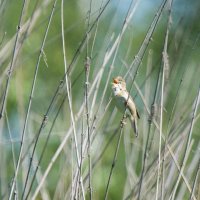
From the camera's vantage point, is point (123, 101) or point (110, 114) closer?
point (110, 114)

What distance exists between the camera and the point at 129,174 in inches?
192

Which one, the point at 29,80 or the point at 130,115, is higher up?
the point at 130,115

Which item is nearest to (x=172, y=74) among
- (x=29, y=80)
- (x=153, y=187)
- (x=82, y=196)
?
(x=153, y=187)

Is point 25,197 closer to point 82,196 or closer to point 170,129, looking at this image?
point 82,196

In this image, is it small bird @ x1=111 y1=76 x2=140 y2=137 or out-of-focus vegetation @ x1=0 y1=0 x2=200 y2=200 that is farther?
small bird @ x1=111 y1=76 x2=140 y2=137

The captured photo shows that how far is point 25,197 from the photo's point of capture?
4234 millimetres

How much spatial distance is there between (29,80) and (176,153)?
8832 millimetres

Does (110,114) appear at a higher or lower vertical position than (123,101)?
higher

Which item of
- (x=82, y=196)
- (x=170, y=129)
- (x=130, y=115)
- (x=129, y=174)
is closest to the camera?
(x=82, y=196)

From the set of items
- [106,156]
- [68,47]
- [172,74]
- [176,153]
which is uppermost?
[172,74]

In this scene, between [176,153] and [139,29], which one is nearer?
[176,153]

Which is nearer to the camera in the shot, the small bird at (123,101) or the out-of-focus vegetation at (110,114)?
the out-of-focus vegetation at (110,114)

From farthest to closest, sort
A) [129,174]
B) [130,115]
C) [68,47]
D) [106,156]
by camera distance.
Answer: [68,47]
[106,156]
[130,115]
[129,174]

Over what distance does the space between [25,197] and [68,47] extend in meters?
10.0
